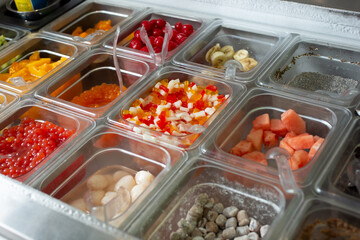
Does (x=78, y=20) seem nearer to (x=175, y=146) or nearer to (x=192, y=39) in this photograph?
(x=192, y=39)

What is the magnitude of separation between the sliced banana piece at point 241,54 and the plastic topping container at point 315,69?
21 cm

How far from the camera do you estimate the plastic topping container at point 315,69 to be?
1.72 metres

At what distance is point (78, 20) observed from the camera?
2367mm

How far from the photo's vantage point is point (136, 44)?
205 centimetres

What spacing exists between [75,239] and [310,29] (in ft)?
4.68

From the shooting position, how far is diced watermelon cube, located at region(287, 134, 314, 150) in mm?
1487

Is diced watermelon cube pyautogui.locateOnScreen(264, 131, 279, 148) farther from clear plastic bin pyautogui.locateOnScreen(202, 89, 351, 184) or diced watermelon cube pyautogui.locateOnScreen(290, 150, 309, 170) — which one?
diced watermelon cube pyautogui.locateOnScreen(290, 150, 309, 170)

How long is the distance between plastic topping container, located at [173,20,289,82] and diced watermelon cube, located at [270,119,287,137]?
0.36 m

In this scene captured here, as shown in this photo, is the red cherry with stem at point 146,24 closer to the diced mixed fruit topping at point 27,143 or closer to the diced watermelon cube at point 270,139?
the diced mixed fruit topping at point 27,143

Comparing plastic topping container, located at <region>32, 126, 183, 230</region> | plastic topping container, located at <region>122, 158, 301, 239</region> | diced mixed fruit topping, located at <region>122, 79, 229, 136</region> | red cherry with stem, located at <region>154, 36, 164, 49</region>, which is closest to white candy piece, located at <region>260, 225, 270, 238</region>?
plastic topping container, located at <region>122, 158, 301, 239</region>

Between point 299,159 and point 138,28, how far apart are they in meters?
1.20

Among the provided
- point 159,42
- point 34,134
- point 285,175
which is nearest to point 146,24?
point 159,42

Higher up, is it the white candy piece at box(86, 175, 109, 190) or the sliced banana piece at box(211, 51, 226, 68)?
the sliced banana piece at box(211, 51, 226, 68)

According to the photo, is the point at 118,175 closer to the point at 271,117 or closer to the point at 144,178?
the point at 144,178
